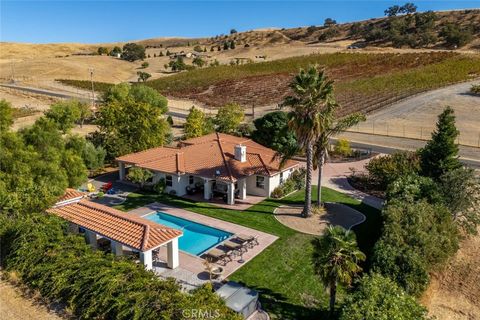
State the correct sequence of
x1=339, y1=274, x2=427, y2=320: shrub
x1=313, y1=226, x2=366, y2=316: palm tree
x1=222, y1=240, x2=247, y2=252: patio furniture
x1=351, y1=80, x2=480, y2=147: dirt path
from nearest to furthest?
x1=339, y1=274, x2=427, y2=320: shrub → x1=313, y1=226, x2=366, y2=316: palm tree → x1=222, y1=240, x2=247, y2=252: patio furniture → x1=351, y1=80, x2=480, y2=147: dirt path

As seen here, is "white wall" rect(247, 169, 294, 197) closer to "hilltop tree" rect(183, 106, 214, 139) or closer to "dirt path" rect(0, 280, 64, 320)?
"hilltop tree" rect(183, 106, 214, 139)

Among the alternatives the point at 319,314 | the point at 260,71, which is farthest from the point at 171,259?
the point at 260,71

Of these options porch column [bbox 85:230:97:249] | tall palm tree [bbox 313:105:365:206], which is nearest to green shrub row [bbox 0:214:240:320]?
porch column [bbox 85:230:97:249]

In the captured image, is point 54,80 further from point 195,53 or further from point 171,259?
point 171,259

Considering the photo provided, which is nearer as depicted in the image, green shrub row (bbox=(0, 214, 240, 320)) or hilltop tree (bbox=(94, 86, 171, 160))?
green shrub row (bbox=(0, 214, 240, 320))

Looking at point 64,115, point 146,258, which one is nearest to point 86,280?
point 146,258

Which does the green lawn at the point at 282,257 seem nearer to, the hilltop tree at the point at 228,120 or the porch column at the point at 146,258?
the porch column at the point at 146,258
